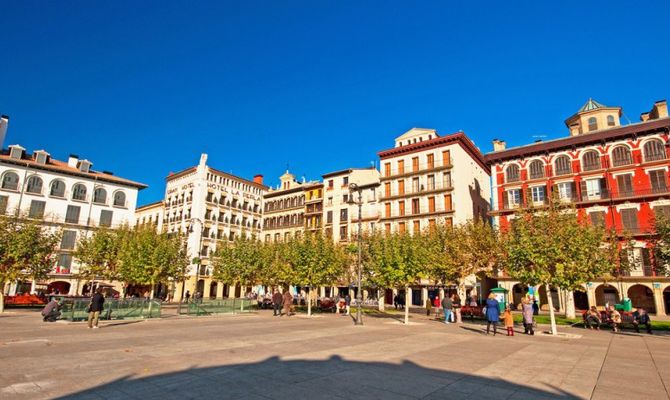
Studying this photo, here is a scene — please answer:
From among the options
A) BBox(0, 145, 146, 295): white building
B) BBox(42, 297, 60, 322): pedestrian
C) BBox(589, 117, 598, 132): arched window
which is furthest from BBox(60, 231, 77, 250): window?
BBox(589, 117, 598, 132): arched window

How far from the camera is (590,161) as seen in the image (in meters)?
38.9

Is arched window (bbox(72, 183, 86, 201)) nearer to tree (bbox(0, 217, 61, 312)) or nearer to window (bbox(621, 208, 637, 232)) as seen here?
tree (bbox(0, 217, 61, 312))

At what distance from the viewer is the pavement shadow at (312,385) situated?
22.4 feet

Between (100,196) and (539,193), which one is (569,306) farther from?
(100,196)

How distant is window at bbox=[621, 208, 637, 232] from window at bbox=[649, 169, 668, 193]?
2.56 meters

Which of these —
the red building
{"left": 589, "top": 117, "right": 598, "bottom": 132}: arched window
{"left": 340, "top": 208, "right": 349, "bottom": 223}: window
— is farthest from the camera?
{"left": 340, "top": 208, "right": 349, "bottom": 223}: window

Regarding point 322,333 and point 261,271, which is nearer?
point 322,333

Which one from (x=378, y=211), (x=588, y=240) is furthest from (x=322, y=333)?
(x=378, y=211)

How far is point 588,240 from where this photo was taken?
21.2m

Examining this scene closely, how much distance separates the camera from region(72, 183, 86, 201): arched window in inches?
1982

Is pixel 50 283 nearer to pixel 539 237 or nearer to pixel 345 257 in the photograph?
pixel 345 257

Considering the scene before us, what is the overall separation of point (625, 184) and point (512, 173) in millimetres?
10149

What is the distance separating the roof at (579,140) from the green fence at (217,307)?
31.4 meters

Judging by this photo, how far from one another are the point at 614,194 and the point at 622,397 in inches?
1452
